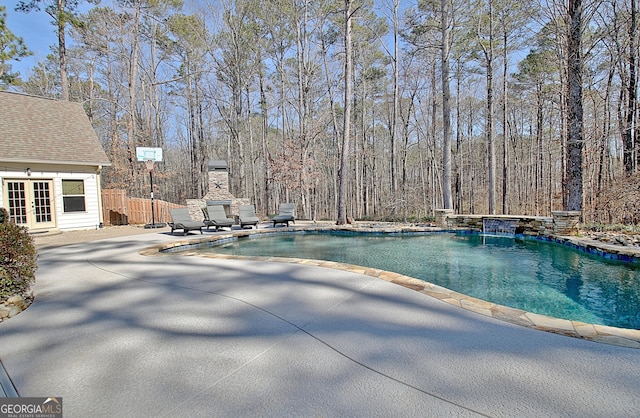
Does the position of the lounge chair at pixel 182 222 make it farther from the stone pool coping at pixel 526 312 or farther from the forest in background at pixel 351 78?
the forest in background at pixel 351 78

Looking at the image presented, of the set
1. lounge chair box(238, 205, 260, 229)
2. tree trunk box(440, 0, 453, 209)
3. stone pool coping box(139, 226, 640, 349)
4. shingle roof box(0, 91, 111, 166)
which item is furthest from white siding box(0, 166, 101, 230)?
tree trunk box(440, 0, 453, 209)

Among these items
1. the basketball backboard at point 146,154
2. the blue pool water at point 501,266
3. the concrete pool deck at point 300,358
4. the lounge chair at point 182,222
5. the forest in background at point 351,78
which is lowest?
the blue pool water at point 501,266

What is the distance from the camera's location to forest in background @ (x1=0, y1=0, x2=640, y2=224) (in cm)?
1049

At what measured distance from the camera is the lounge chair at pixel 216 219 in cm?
917

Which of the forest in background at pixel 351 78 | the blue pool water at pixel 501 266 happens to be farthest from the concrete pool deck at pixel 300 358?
the forest in background at pixel 351 78

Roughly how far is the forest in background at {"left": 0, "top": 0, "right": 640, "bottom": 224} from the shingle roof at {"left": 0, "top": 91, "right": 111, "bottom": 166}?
2.04 metres

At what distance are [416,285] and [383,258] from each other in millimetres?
2670

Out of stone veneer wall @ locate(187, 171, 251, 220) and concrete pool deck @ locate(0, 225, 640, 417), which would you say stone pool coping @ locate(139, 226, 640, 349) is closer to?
concrete pool deck @ locate(0, 225, 640, 417)

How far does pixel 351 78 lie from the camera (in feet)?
49.8

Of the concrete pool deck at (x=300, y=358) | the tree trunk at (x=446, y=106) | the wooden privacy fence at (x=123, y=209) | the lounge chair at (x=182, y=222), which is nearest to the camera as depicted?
the concrete pool deck at (x=300, y=358)

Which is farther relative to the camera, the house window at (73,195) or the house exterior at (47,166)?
the house window at (73,195)

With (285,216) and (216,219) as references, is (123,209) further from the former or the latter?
(285,216)

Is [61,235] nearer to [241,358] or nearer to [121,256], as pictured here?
[121,256]

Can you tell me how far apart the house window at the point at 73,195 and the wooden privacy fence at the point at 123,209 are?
205 cm
